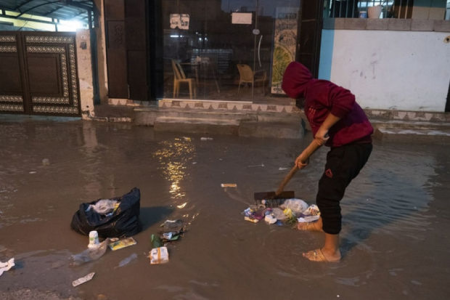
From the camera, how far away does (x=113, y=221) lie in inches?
127

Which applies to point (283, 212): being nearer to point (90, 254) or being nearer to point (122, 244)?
point (122, 244)

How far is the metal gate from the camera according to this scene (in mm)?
8555

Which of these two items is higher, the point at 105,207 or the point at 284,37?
the point at 284,37

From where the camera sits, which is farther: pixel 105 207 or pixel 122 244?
pixel 105 207

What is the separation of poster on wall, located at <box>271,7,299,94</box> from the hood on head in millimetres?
5856

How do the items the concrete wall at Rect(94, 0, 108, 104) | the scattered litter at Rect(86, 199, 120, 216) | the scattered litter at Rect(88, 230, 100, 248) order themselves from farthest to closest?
the concrete wall at Rect(94, 0, 108, 104) < the scattered litter at Rect(86, 199, 120, 216) < the scattered litter at Rect(88, 230, 100, 248)

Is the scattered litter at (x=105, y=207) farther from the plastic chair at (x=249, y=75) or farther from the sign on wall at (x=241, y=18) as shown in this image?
the sign on wall at (x=241, y=18)

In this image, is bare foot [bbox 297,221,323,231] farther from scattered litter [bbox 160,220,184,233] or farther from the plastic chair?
the plastic chair

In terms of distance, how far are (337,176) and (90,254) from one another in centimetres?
212

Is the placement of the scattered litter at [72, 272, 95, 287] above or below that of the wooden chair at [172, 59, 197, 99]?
below

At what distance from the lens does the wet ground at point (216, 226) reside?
265cm

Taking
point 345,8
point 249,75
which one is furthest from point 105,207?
point 345,8

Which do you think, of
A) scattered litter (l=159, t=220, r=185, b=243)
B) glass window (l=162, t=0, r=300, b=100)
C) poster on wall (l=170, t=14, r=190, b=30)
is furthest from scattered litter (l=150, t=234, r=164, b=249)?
poster on wall (l=170, t=14, r=190, b=30)

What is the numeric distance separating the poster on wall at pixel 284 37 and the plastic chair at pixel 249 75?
1.31ft
